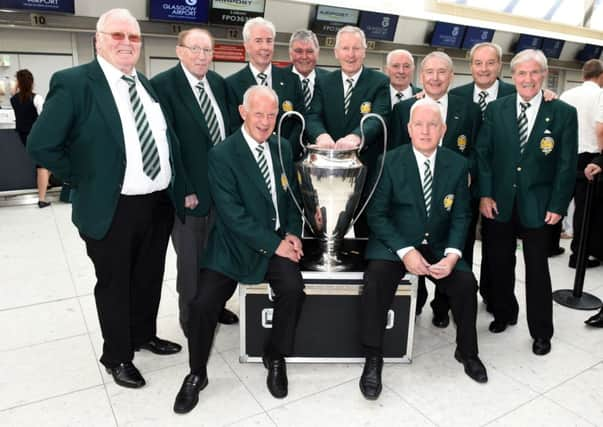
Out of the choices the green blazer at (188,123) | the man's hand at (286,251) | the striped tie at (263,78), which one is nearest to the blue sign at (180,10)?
the striped tie at (263,78)

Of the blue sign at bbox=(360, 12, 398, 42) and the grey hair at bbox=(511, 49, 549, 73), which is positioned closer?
the grey hair at bbox=(511, 49, 549, 73)

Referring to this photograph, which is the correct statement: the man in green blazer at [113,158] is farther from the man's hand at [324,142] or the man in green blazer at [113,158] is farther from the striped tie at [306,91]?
the striped tie at [306,91]

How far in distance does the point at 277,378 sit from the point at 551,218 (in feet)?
5.29

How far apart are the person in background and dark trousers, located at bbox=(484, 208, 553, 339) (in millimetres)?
5082

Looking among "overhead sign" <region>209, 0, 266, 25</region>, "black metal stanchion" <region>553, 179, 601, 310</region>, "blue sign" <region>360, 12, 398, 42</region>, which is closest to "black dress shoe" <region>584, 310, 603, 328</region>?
"black metal stanchion" <region>553, 179, 601, 310</region>

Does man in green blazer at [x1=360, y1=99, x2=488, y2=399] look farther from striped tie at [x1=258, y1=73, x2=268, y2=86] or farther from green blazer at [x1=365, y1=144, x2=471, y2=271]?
striped tie at [x1=258, y1=73, x2=268, y2=86]

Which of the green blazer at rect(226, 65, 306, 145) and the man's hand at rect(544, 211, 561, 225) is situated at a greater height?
the green blazer at rect(226, 65, 306, 145)

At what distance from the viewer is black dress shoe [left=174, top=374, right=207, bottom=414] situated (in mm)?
2131

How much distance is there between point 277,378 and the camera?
2.29 m

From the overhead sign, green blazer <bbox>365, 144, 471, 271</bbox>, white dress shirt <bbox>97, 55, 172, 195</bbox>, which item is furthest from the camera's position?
the overhead sign

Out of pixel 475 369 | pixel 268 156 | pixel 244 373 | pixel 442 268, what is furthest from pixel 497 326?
pixel 268 156

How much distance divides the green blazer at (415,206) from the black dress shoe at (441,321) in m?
0.64

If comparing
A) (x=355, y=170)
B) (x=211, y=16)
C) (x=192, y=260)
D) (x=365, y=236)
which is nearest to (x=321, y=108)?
(x=355, y=170)

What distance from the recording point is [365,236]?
3.32 meters
